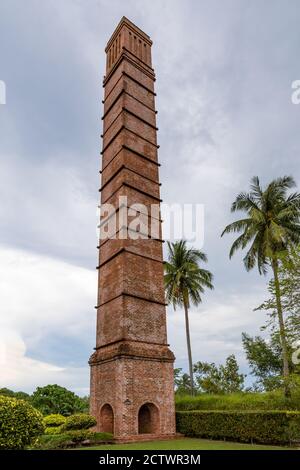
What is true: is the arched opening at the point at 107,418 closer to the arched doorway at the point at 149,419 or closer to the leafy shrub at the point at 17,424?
the arched doorway at the point at 149,419

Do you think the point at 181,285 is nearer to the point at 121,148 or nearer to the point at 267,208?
the point at 267,208

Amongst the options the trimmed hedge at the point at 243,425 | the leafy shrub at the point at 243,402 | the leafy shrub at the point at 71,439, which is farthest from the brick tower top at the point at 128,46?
the leafy shrub at the point at 71,439

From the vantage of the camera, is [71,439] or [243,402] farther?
[243,402]

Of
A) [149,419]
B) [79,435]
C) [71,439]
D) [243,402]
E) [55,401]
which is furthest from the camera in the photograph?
[55,401]

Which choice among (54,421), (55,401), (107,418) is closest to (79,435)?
(107,418)

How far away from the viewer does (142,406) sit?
51.1 feet

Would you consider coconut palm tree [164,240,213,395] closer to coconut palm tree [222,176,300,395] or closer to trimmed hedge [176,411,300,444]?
coconut palm tree [222,176,300,395]

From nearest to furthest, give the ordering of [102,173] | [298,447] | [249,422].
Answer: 1. [298,447]
2. [249,422]
3. [102,173]

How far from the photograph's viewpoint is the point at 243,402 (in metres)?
16.0

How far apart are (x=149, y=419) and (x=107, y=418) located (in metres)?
1.82

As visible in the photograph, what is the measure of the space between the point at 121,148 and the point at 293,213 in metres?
10.1

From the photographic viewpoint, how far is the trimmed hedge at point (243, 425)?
1262cm

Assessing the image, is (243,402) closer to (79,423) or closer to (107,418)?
(107,418)
